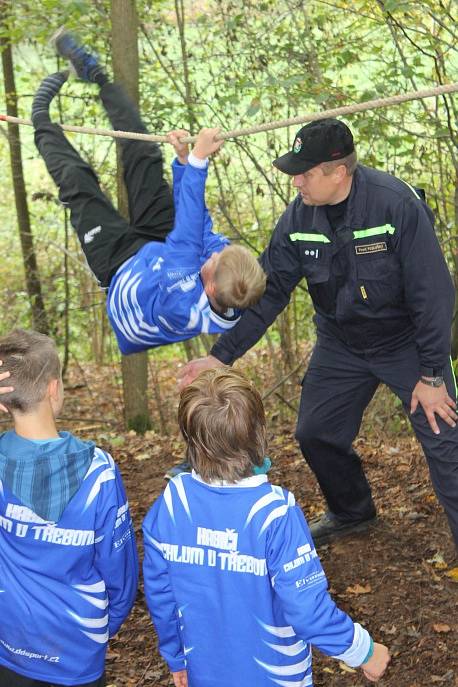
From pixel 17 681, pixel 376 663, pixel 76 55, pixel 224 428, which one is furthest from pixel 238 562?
pixel 76 55

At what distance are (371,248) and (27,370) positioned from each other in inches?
69.7

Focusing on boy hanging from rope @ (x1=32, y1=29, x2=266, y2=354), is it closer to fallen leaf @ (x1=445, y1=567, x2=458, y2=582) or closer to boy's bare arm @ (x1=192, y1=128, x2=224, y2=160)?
boy's bare arm @ (x1=192, y1=128, x2=224, y2=160)

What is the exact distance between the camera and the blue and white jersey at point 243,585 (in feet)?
7.18

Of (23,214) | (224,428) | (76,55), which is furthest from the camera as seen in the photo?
(23,214)

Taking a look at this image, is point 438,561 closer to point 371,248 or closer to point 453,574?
point 453,574

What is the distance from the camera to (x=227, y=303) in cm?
381

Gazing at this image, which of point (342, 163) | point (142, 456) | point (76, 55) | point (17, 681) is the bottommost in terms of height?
point (142, 456)

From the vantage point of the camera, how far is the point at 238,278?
372cm

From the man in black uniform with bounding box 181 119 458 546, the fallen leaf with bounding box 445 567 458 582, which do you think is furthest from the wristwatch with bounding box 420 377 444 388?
the fallen leaf with bounding box 445 567 458 582

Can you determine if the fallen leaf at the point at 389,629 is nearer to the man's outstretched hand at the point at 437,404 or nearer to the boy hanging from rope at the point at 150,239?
the man's outstretched hand at the point at 437,404

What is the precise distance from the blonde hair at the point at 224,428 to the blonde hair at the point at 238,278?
58.9 inches

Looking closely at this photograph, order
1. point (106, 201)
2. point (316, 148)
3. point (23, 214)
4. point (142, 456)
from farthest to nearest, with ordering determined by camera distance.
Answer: point (23, 214) < point (142, 456) < point (106, 201) < point (316, 148)

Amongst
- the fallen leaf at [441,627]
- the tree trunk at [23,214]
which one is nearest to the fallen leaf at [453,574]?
the fallen leaf at [441,627]

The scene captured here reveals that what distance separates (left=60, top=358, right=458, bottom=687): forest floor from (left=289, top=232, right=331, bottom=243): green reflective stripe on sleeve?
1734 millimetres
